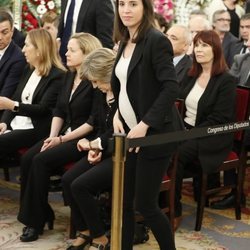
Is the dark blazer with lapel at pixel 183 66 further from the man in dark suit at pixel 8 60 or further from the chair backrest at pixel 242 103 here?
the man in dark suit at pixel 8 60

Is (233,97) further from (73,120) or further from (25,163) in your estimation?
(25,163)

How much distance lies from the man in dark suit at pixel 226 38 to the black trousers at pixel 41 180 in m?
2.63

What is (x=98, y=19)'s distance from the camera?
17.0 ft

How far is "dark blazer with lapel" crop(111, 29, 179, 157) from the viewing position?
9.54 ft

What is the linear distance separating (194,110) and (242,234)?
Result: 0.91m

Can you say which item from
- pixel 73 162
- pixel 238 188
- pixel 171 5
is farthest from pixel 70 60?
pixel 171 5

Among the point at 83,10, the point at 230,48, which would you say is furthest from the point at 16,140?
the point at 230,48

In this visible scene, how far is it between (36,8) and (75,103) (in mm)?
3005

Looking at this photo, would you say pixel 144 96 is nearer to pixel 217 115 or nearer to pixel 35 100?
pixel 217 115

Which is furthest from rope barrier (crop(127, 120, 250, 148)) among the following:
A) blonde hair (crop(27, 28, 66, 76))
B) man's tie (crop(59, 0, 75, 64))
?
man's tie (crop(59, 0, 75, 64))

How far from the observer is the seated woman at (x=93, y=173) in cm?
359

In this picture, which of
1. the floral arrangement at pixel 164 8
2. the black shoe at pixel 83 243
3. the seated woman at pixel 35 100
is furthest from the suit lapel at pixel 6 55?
the floral arrangement at pixel 164 8

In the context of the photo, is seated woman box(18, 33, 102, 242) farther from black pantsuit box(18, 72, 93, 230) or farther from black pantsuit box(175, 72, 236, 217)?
black pantsuit box(175, 72, 236, 217)

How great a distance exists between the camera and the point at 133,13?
2918 millimetres
